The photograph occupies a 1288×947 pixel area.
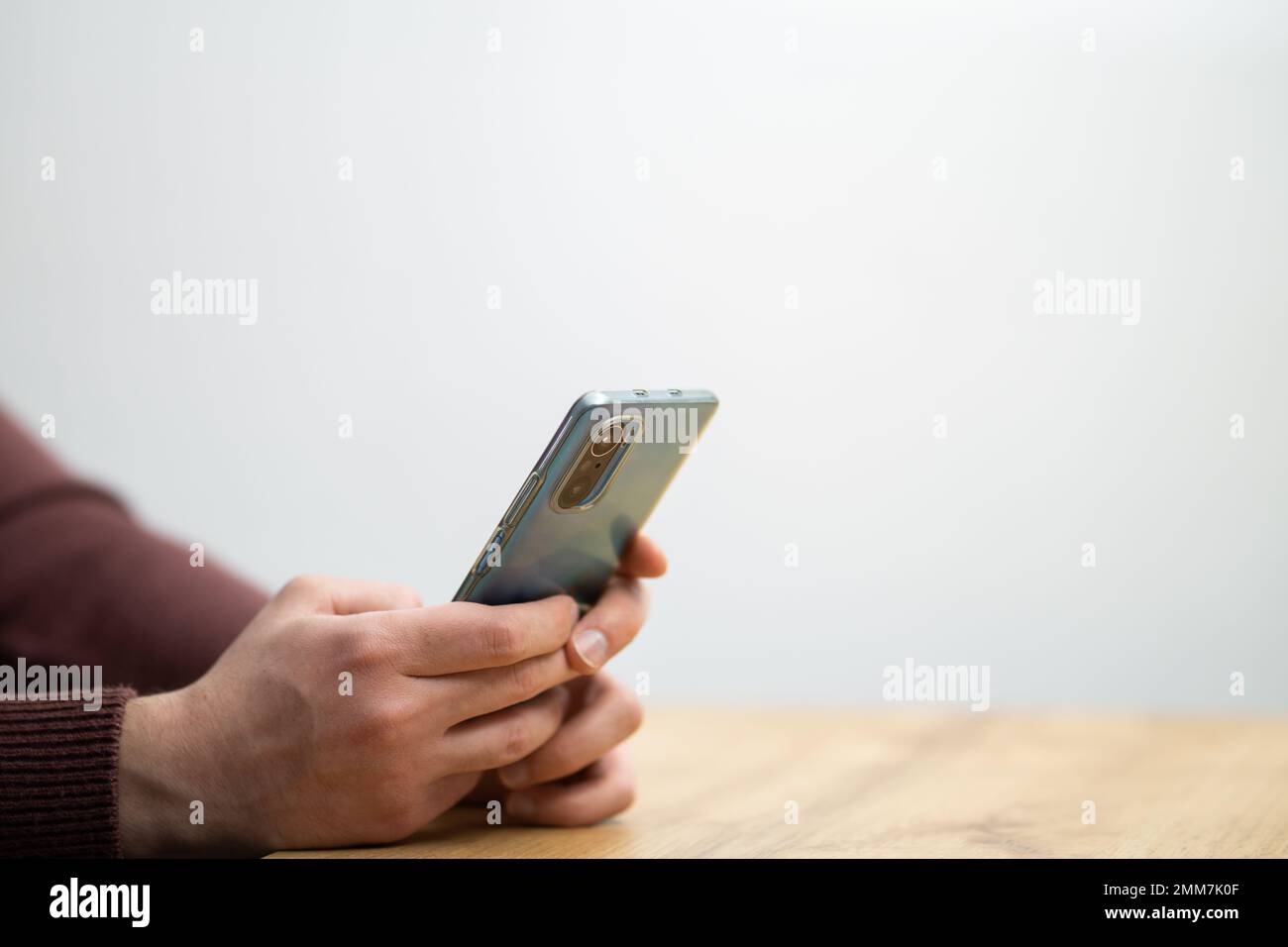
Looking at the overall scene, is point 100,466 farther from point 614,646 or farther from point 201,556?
point 614,646

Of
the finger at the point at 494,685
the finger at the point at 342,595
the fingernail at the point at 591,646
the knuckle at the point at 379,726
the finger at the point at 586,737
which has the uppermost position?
the finger at the point at 342,595

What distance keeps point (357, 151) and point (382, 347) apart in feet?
1.14

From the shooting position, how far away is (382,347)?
6.90ft

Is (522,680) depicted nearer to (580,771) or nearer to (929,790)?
(580,771)

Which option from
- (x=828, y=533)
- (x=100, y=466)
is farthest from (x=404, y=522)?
(x=828, y=533)

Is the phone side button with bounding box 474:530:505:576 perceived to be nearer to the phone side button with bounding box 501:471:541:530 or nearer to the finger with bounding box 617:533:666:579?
the phone side button with bounding box 501:471:541:530

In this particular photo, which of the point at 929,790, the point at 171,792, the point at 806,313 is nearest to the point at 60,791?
the point at 171,792

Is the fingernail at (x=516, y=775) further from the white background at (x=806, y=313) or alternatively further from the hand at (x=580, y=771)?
the white background at (x=806, y=313)

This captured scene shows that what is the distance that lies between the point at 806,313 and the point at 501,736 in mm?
1461

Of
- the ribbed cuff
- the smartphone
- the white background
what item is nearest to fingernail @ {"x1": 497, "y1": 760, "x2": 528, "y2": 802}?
the smartphone

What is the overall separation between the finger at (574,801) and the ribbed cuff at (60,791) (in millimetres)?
232

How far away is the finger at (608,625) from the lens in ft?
2.40

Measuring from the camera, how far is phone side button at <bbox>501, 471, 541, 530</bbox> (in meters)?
0.65

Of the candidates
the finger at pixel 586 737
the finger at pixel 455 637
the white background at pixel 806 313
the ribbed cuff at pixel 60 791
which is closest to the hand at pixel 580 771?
the finger at pixel 586 737
